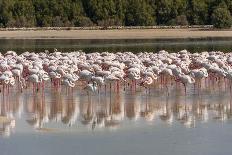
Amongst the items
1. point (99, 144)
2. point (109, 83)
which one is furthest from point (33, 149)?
point (109, 83)

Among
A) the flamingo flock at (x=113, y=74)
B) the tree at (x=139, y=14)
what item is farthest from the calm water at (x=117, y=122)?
the tree at (x=139, y=14)

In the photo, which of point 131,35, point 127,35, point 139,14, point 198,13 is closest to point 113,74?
point 131,35

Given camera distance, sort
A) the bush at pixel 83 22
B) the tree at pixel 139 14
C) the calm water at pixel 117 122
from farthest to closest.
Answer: the tree at pixel 139 14, the bush at pixel 83 22, the calm water at pixel 117 122

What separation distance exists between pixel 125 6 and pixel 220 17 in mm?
16991

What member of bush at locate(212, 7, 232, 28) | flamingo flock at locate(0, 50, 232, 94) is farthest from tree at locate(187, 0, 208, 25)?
flamingo flock at locate(0, 50, 232, 94)

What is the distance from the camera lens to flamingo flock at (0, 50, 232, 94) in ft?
68.3

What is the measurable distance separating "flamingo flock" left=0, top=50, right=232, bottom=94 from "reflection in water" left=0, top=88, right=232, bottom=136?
1.44 feet

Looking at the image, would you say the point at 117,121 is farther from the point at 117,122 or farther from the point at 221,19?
the point at 221,19

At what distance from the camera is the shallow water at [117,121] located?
1362 centimetres

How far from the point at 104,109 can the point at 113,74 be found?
9.60 feet

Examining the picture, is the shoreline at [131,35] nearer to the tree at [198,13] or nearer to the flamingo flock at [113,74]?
the tree at [198,13]

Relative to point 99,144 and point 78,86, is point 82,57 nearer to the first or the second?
point 78,86

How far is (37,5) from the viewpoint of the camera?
91.1m

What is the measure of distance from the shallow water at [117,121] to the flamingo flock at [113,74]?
0.33 meters
